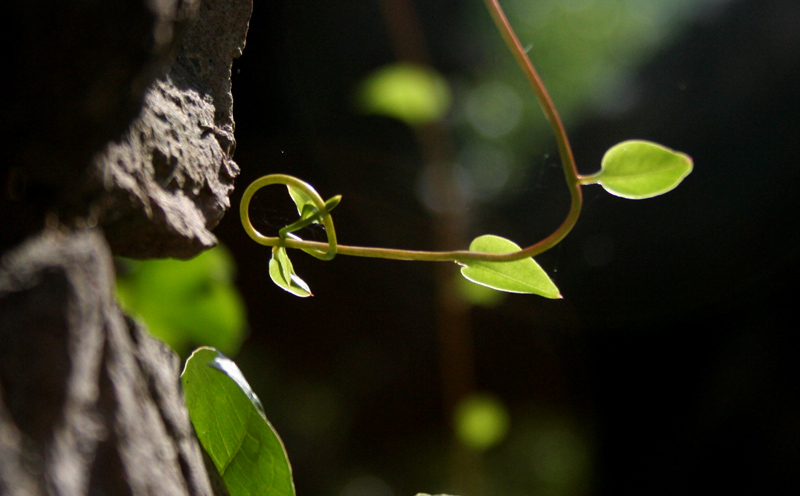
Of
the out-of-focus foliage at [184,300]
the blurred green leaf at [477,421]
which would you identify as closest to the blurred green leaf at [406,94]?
the out-of-focus foliage at [184,300]

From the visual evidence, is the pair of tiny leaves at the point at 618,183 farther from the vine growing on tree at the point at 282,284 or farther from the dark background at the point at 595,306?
the dark background at the point at 595,306

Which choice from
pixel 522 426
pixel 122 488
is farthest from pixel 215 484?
pixel 522 426

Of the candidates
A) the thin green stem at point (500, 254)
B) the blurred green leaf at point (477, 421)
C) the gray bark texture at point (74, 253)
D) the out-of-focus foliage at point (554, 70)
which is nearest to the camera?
the gray bark texture at point (74, 253)

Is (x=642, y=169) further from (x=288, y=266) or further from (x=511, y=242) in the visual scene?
(x=288, y=266)

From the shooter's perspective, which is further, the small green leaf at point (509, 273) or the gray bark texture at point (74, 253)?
the small green leaf at point (509, 273)

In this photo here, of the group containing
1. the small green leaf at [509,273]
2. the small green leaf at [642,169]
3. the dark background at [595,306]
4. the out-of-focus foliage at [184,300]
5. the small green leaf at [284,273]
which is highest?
the dark background at [595,306]

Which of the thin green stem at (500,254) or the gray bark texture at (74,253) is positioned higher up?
the thin green stem at (500,254)

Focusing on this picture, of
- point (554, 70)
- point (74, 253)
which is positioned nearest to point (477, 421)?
point (554, 70)
